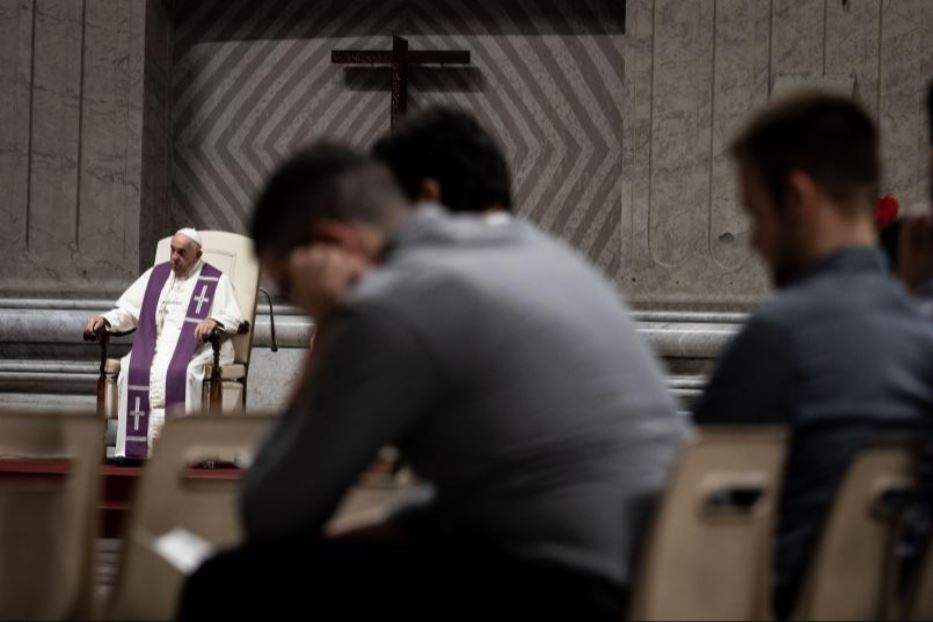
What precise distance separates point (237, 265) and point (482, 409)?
7225mm

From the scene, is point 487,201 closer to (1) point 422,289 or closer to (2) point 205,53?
(1) point 422,289

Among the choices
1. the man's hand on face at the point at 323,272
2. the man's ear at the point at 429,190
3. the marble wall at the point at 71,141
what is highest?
the marble wall at the point at 71,141

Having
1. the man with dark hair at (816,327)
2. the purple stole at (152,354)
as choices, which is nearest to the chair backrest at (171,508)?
the man with dark hair at (816,327)

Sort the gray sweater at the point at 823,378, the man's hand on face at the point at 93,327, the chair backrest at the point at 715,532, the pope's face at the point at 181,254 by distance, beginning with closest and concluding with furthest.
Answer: the chair backrest at the point at 715,532, the gray sweater at the point at 823,378, the man's hand on face at the point at 93,327, the pope's face at the point at 181,254

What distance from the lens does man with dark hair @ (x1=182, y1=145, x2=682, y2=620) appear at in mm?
1913

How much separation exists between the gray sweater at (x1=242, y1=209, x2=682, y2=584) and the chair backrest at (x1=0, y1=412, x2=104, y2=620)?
1.18 feet

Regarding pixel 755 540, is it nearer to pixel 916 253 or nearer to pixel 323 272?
pixel 323 272

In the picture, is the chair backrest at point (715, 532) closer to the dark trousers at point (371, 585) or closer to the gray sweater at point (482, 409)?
the gray sweater at point (482, 409)

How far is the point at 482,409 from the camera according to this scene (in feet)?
6.45

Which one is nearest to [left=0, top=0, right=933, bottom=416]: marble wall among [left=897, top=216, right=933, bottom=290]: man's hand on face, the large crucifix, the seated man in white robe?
the large crucifix

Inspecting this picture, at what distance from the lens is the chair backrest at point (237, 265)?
877 centimetres

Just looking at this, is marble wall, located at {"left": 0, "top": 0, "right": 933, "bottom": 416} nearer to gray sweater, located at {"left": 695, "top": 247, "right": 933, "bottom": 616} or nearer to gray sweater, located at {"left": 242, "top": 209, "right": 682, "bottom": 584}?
gray sweater, located at {"left": 695, "top": 247, "right": 933, "bottom": 616}

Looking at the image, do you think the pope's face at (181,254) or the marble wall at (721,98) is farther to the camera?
the pope's face at (181,254)

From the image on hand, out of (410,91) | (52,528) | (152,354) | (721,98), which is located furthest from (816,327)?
(410,91)
